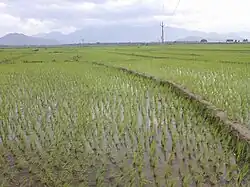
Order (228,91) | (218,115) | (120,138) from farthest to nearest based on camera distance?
1. (228,91)
2. (218,115)
3. (120,138)

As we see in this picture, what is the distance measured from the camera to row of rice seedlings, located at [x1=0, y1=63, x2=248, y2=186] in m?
3.12

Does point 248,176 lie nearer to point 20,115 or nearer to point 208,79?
point 20,115

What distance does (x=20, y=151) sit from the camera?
12.7ft

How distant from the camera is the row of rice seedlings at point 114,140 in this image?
3121 mm

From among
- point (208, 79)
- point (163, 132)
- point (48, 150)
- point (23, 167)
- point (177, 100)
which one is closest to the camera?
point (23, 167)

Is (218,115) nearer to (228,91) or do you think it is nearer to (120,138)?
(120,138)

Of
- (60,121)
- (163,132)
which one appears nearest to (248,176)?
(163,132)

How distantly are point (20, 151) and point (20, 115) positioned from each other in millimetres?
1983

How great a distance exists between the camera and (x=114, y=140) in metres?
4.30

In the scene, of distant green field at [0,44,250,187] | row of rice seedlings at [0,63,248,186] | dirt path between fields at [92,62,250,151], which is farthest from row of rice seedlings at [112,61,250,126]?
row of rice seedlings at [0,63,248,186]

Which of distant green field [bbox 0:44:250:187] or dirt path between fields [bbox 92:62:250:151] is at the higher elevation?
dirt path between fields [bbox 92:62:250:151]

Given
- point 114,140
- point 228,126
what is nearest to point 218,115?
point 228,126

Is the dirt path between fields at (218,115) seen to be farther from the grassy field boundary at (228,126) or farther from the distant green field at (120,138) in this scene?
the distant green field at (120,138)

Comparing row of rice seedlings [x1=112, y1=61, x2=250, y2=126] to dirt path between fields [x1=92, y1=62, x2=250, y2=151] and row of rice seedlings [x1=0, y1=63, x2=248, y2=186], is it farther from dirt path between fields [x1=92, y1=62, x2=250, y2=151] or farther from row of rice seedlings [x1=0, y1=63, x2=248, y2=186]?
row of rice seedlings [x1=0, y1=63, x2=248, y2=186]
